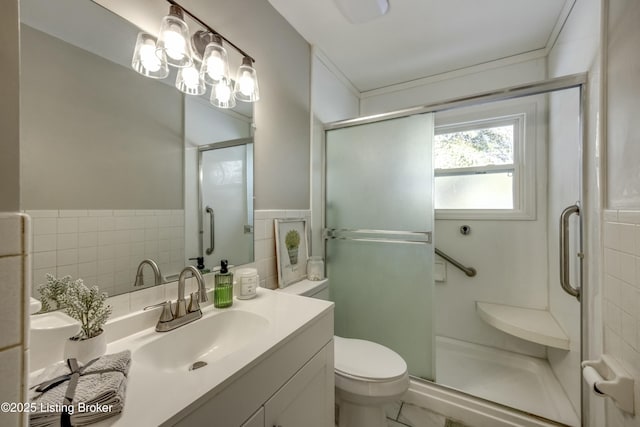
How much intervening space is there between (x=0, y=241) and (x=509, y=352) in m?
2.65

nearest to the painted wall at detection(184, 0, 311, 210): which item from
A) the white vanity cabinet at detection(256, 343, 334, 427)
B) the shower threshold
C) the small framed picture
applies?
the small framed picture

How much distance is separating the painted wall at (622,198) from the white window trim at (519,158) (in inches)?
39.6

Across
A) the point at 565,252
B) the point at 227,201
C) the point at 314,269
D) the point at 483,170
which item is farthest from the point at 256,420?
the point at 483,170

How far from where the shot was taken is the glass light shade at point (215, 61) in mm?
1038

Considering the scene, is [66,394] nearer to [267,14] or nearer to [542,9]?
[267,14]

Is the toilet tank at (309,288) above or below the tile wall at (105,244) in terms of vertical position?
below

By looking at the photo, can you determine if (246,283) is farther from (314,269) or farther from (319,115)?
(319,115)

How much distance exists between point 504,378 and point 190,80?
8.28ft

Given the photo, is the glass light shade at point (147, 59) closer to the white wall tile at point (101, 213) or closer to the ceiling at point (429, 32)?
the white wall tile at point (101, 213)

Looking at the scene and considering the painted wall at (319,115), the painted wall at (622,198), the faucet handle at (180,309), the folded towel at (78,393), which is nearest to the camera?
the folded towel at (78,393)

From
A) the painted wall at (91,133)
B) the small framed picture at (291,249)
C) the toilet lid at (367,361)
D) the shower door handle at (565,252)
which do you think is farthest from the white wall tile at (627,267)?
the painted wall at (91,133)

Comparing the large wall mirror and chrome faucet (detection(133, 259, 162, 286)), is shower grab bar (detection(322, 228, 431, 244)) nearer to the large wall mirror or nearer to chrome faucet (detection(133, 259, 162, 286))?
the large wall mirror

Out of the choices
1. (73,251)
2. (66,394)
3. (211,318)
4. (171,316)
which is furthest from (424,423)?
(73,251)

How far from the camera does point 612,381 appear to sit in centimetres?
81
